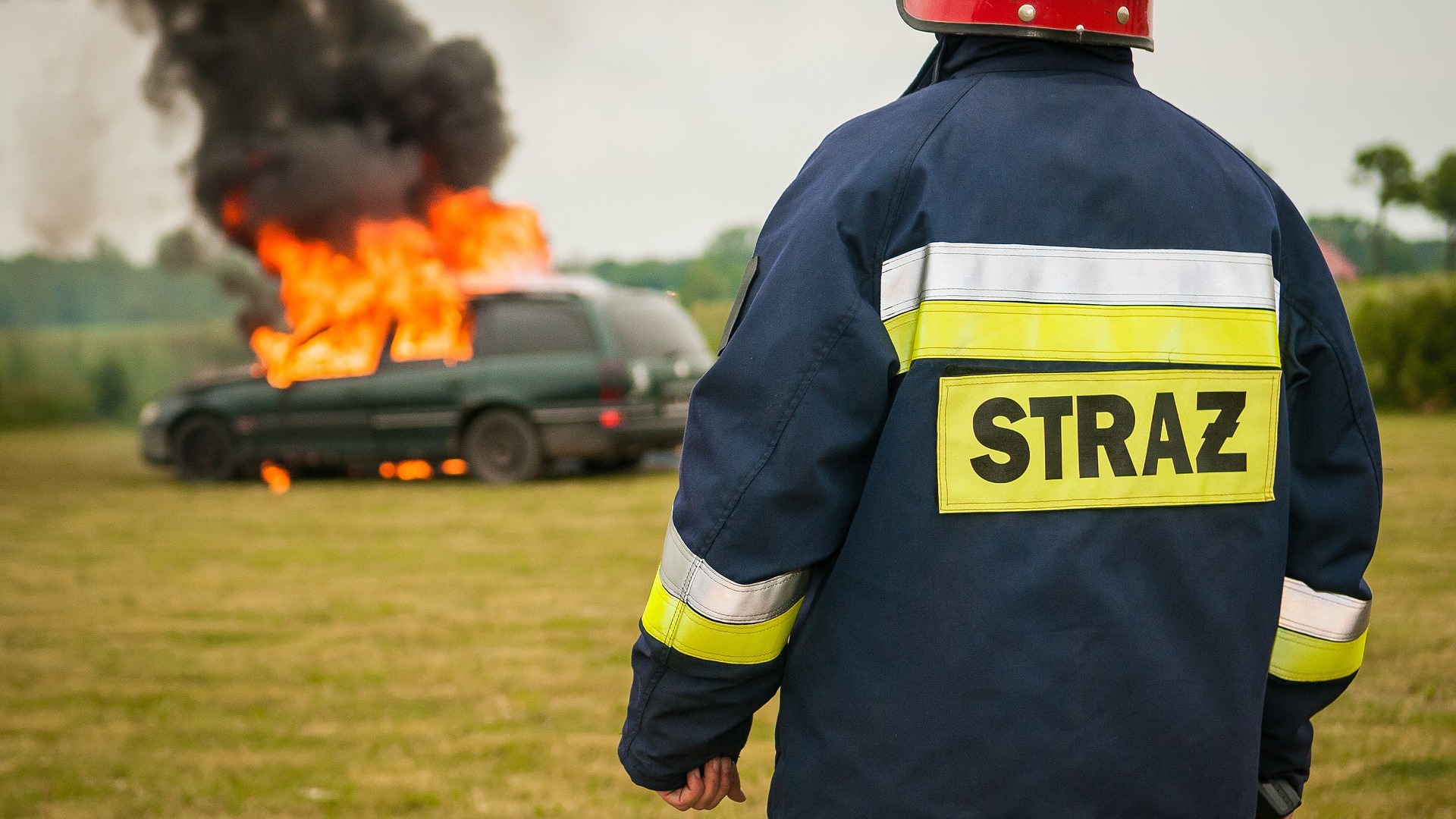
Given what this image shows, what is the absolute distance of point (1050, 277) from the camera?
162cm

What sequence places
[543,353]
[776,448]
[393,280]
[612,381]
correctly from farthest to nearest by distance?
[393,280], [543,353], [612,381], [776,448]

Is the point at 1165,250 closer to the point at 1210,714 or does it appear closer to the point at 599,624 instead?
the point at 1210,714

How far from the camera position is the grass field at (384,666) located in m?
3.90

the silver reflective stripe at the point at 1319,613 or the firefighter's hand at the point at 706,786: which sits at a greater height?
the silver reflective stripe at the point at 1319,613

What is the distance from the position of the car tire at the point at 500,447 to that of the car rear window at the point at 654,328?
1.13 m

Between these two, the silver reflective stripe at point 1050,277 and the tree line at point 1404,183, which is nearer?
the silver reflective stripe at point 1050,277

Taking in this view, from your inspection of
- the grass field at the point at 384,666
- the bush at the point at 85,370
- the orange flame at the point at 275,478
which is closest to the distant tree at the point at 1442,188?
the grass field at the point at 384,666

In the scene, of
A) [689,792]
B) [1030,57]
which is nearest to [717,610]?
[689,792]

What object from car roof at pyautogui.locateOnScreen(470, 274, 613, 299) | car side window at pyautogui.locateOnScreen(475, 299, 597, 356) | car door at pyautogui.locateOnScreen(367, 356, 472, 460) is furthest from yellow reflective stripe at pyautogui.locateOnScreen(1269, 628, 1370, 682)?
car door at pyautogui.locateOnScreen(367, 356, 472, 460)

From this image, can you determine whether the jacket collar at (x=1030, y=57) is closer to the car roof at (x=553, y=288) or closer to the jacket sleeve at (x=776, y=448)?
the jacket sleeve at (x=776, y=448)

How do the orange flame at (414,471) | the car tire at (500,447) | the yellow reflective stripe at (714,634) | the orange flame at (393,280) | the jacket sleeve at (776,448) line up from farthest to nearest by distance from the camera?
the orange flame at (414,471), the orange flame at (393,280), the car tire at (500,447), the yellow reflective stripe at (714,634), the jacket sleeve at (776,448)

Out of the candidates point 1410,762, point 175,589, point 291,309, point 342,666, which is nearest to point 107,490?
point 291,309

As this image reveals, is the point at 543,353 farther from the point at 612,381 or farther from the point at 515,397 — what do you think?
the point at 612,381

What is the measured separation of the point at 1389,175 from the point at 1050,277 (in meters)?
21.1
